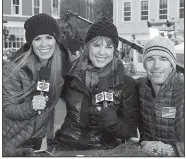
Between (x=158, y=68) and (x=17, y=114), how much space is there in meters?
0.96

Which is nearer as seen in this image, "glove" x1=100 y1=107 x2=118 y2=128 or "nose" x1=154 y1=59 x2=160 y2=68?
"glove" x1=100 y1=107 x2=118 y2=128

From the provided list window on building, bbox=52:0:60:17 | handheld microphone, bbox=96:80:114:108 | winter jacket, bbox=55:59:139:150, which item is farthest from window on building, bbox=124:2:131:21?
handheld microphone, bbox=96:80:114:108

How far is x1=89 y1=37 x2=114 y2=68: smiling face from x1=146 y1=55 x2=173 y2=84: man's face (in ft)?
1.00

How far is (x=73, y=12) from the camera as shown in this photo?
4.05m

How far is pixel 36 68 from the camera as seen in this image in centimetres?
239

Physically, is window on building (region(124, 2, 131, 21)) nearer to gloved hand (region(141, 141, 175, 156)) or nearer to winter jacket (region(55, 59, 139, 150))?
winter jacket (region(55, 59, 139, 150))

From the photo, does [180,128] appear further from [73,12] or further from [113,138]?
[73,12]

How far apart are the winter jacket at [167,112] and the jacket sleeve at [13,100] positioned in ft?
2.48

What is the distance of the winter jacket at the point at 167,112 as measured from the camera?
6.93 ft

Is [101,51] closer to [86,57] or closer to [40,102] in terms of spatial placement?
[86,57]

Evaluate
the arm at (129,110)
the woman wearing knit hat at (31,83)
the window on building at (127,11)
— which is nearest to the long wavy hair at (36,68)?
the woman wearing knit hat at (31,83)

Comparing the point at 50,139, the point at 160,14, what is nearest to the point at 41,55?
the point at 50,139

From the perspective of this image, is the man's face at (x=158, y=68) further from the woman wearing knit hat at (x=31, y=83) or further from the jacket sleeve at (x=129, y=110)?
the woman wearing knit hat at (x=31, y=83)

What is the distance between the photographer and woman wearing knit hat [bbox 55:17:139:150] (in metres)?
2.27
